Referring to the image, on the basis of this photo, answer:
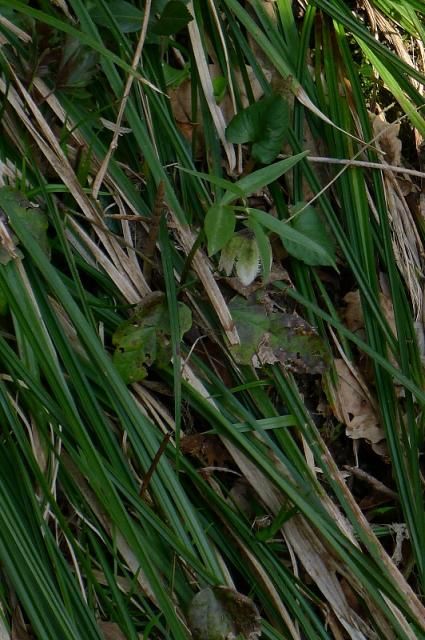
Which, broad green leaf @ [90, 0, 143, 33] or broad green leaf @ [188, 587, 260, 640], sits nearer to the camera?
broad green leaf @ [188, 587, 260, 640]

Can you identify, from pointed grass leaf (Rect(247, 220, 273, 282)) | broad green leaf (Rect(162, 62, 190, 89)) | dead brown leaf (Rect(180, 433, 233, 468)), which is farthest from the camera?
broad green leaf (Rect(162, 62, 190, 89))

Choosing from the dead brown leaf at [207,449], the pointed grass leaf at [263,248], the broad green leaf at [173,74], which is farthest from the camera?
the broad green leaf at [173,74]

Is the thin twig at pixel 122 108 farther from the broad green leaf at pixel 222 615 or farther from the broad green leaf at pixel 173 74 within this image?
the broad green leaf at pixel 222 615

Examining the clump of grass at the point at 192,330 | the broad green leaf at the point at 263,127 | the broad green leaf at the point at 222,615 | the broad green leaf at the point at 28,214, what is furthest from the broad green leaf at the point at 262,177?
the broad green leaf at the point at 222,615

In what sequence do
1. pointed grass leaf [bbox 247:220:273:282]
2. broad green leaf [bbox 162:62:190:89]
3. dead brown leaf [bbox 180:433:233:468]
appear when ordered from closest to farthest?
pointed grass leaf [bbox 247:220:273:282] → dead brown leaf [bbox 180:433:233:468] → broad green leaf [bbox 162:62:190:89]

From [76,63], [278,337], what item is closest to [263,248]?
[278,337]

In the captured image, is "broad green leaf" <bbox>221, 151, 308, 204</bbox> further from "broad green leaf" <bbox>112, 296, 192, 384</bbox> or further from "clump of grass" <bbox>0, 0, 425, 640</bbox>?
"broad green leaf" <bbox>112, 296, 192, 384</bbox>

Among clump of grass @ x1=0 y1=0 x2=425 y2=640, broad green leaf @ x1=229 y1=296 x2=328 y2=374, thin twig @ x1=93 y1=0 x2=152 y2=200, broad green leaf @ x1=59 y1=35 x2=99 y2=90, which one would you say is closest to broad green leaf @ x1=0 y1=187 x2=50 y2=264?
clump of grass @ x1=0 y1=0 x2=425 y2=640

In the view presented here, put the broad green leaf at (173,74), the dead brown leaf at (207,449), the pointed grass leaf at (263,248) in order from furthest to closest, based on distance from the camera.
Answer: the broad green leaf at (173,74), the dead brown leaf at (207,449), the pointed grass leaf at (263,248)

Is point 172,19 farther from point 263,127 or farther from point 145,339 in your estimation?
point 145,339
